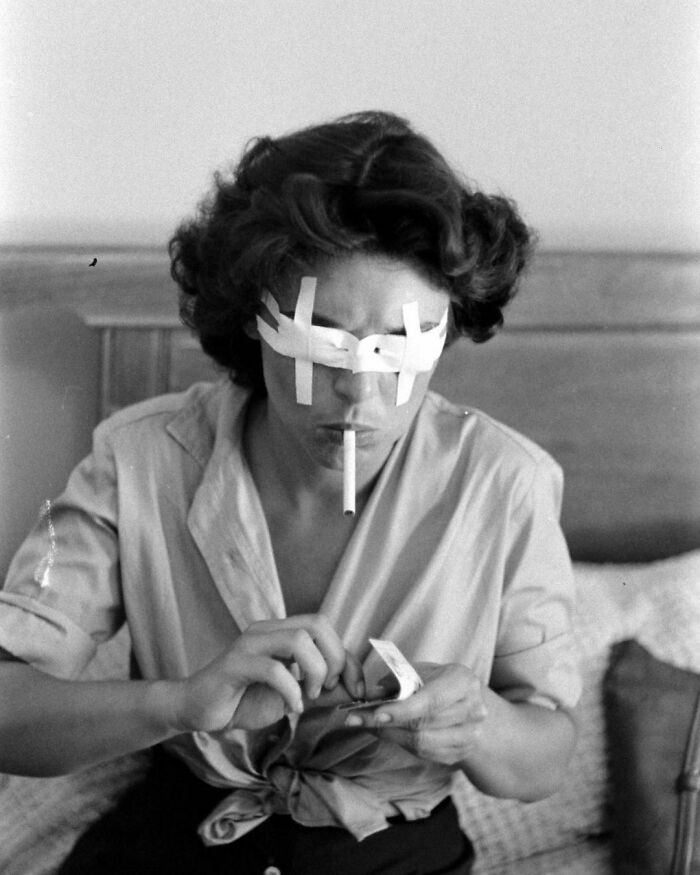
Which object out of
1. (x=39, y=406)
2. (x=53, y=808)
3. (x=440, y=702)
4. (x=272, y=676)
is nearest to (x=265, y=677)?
(x=272, y=676)

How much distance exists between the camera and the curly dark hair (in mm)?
790

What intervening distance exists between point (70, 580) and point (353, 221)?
355mm

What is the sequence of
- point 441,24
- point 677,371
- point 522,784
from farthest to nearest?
point 677,371, point 441,24, point 522,784

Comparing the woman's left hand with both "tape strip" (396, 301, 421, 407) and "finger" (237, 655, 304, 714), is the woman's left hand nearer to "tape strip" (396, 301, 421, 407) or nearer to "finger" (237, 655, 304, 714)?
"finger" (237, 655, 304, 714)

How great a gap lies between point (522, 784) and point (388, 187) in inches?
18.1

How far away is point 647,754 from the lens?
1.03 meters

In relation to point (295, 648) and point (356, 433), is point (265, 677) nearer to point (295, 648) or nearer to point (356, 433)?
point (295, 648)

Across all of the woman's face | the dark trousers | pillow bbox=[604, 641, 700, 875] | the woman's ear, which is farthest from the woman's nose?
pillow bbox=[604, 641, 700, 875]

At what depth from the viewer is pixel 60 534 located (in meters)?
0.91

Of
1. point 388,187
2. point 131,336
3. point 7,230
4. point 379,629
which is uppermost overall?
point 388,187

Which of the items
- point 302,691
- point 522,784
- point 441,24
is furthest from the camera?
point 441,24

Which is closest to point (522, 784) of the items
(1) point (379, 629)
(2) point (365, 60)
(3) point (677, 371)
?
(1) point (379, 629)

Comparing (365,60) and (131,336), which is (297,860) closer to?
(131,336)

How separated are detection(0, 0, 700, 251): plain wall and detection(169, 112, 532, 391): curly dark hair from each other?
338 mm
